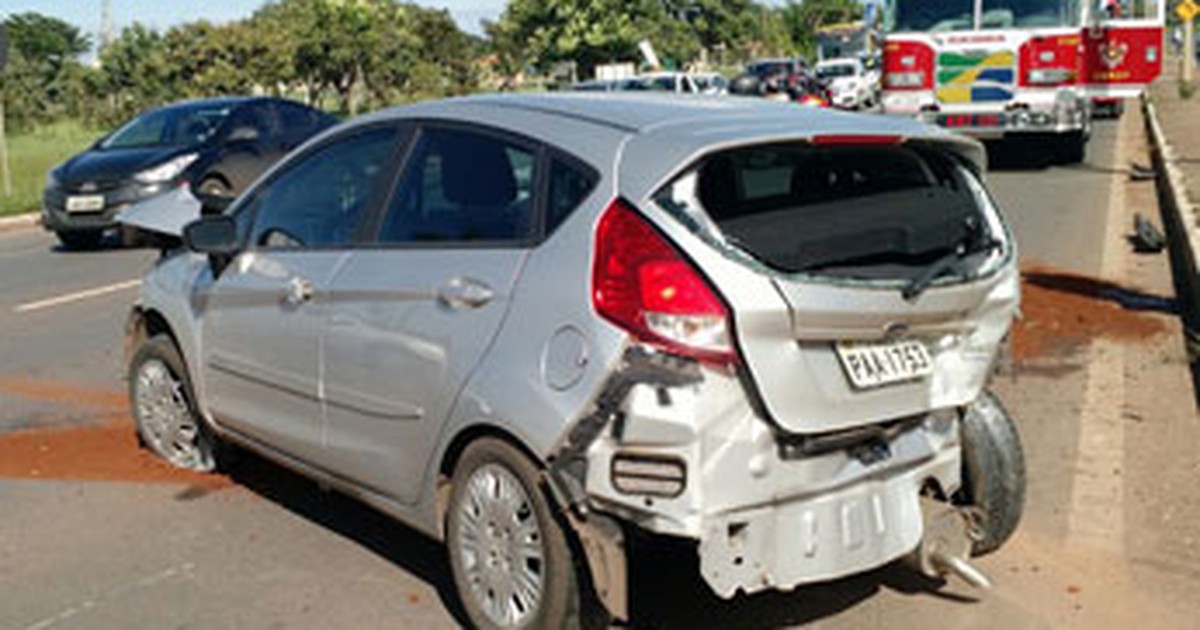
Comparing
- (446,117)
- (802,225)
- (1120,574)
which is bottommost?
(1120,574)

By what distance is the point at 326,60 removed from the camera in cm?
4450

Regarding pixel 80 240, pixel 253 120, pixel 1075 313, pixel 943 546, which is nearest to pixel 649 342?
pixel 943 546

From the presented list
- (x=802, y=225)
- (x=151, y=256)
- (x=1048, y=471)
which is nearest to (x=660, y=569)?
(x=802, y=225)

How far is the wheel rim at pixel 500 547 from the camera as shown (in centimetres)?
378

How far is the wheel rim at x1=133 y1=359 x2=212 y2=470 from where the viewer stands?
5.78 metres

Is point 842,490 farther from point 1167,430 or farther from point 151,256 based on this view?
point 151,256

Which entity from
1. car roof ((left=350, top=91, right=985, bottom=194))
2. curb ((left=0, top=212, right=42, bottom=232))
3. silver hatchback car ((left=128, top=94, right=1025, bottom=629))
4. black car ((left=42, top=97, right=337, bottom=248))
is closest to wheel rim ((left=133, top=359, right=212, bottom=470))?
silver hatchback car ((left=128, top=94, right=1025, bottom=629))

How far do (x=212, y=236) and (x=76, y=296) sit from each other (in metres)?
6.79

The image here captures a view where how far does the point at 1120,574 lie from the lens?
4574 millimetres

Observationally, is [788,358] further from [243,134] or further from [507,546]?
[243,134]

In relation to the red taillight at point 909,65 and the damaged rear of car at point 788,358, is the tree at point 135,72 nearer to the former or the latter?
the red taillight at point 909,65

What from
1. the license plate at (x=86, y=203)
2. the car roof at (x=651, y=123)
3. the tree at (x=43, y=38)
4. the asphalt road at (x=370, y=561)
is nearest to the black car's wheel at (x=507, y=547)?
the asphalt road at (x=370, y=561)

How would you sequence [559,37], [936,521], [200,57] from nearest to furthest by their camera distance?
[936,521]
[200,57]
[559,37]

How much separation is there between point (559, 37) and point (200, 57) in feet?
51.1
